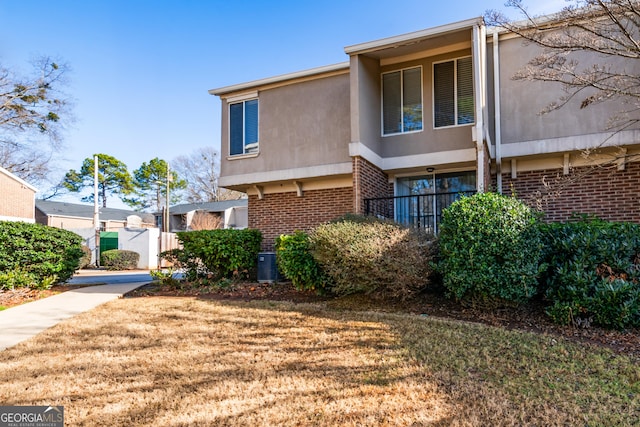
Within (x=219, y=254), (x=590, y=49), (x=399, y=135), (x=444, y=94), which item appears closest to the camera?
(x=590, y=49)

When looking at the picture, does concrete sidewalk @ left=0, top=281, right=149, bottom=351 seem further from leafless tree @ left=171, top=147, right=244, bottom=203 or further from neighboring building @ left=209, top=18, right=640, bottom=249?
leafless tree @ left=171, top=147, right=244, bottom=203

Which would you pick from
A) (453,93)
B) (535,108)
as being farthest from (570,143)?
(453,93)

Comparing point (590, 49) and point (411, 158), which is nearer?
point (590, 49)

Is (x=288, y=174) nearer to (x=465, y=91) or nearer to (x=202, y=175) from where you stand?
(x=465, y=91)

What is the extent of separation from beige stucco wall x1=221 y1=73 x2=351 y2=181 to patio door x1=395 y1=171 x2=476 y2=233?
1.80 metres

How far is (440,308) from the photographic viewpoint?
6.46 m

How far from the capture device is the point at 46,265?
9672 mm

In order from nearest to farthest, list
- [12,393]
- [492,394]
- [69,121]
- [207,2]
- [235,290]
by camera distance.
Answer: [492,394]
[12,393]
[235,290]
[207,2]
[69,121]

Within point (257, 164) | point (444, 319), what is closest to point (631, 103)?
point (444, 319)

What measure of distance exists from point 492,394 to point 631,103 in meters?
7.32

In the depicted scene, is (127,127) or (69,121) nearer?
(127,127)

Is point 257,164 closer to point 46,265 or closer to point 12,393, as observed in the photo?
point 46,265

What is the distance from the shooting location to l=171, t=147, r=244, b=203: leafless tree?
128ft

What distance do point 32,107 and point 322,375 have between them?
24.6 m
